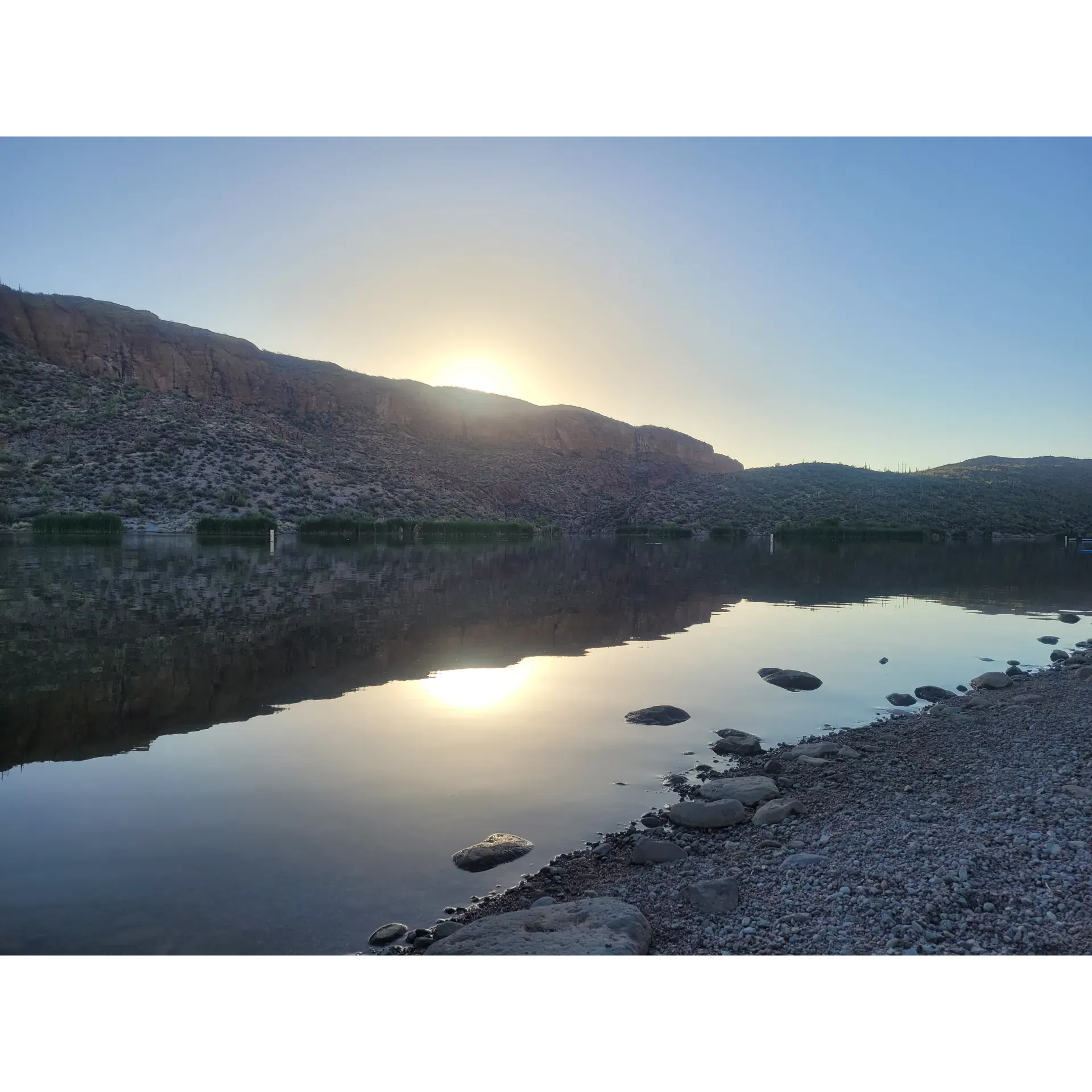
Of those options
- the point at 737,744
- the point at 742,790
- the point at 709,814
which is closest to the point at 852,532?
the point at 737,744

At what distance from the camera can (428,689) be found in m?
10.2

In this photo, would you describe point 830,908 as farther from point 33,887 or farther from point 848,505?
point 848,505

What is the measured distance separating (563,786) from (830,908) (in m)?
3.08

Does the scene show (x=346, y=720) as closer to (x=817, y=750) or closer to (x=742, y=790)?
(x=742, y=790)

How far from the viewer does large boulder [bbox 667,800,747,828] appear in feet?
19.7

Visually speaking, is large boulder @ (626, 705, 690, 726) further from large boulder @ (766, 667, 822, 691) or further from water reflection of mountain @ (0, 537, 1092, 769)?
water reflection of mountain @ (0, 537, 1092, 769)

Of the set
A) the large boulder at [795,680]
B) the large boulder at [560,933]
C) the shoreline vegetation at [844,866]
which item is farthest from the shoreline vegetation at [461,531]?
the large boulder at [560,933]

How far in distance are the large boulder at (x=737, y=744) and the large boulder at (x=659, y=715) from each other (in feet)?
2.69

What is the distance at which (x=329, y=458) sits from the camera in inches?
2623

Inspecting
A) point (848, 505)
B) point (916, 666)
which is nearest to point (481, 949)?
point (916, 666)

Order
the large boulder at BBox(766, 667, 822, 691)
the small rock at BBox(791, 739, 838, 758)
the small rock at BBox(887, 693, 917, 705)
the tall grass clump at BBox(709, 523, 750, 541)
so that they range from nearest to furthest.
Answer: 1. the small rock at BBox(791, 739, 838, 758)
2. the small rock at BBox(887, 693, 917, 705)
3. the large boulder at BBox(766, 667, 822, 691)
4. the tall grass clump at BBox(709, 523, 750, 541)

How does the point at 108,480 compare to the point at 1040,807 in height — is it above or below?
above

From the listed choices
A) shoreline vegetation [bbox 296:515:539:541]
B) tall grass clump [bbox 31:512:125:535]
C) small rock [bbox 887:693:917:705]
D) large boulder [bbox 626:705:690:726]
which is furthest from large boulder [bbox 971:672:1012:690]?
tall grass clump [bbox 31:512:125:535]

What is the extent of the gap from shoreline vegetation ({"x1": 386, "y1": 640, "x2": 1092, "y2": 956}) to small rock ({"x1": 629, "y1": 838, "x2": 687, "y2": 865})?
0.04 ft
